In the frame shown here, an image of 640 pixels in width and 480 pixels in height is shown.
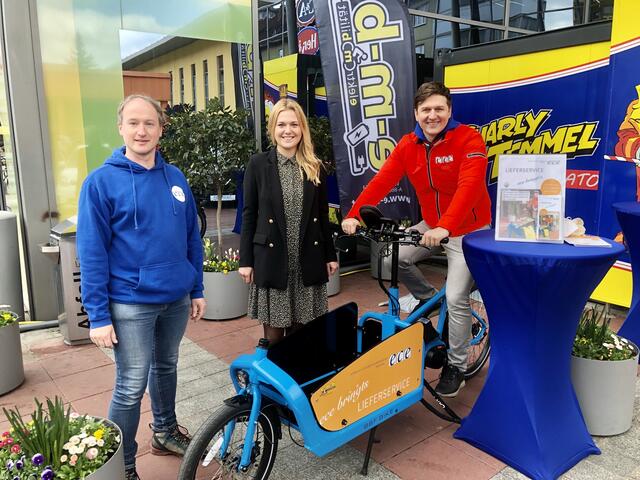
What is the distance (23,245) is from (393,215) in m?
3.40

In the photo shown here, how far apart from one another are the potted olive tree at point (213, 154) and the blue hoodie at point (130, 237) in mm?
2436

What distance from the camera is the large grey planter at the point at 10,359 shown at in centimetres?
329

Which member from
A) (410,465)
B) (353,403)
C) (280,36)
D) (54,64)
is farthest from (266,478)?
(280,36)

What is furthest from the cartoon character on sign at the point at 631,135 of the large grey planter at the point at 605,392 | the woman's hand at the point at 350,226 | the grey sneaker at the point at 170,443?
the grey sneaker at the point at 170,443

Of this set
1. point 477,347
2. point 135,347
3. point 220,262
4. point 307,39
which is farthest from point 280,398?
point 307,39

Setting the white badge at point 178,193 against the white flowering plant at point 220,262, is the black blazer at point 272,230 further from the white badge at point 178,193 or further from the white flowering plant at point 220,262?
the white flowering plant at point 220,262

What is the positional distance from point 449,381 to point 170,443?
160 centimetres

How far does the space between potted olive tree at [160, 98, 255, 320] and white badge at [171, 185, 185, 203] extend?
2.43 metres

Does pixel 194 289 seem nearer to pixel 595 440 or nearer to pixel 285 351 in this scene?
pixel 285 351

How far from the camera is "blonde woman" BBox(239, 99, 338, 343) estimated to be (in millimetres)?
2781

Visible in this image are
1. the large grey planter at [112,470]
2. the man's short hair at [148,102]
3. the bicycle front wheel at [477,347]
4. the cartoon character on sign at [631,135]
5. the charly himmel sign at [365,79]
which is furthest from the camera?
the charly himmel sign at [365,79]

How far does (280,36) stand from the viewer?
331 inches

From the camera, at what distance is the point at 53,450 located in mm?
1808

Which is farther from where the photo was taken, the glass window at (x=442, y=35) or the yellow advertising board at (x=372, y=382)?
the glass window at (x=442, y=35)
